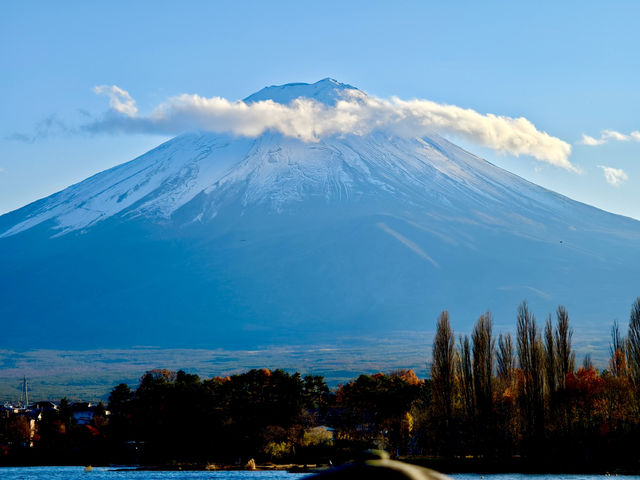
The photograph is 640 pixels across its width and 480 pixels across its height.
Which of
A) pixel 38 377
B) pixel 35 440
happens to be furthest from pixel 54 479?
pixel 38 377

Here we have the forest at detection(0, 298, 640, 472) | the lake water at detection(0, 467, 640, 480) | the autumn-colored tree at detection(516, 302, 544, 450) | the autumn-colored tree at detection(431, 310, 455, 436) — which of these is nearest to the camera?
the lake water at detection(0, 467, 640, 480)

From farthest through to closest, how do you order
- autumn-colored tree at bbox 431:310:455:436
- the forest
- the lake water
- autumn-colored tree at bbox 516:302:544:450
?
1. autumn-colored tree at bbox 431:310:455:436
2. autumn-colored tree at bbox 516:302:544:450
3. the forest
4. the lake water

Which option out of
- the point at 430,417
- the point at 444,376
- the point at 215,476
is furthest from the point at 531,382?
the point at 215,476

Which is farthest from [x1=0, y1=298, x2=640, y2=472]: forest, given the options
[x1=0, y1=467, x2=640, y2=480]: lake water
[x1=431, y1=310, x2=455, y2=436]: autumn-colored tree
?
[x1=0, y1=467, x2=640, y2=480]: lake water

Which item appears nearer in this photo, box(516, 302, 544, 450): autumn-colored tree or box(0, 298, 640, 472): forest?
box(0, 298, 640, 472): forest

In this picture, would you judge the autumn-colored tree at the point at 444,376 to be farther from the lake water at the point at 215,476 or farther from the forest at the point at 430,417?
the lake water at the point at 215,476

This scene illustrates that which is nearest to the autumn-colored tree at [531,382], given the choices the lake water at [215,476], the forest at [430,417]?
the forest at [430,417]

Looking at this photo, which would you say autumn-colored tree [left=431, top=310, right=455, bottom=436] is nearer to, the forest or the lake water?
the forest

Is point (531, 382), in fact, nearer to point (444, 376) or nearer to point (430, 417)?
point (444, 376)
